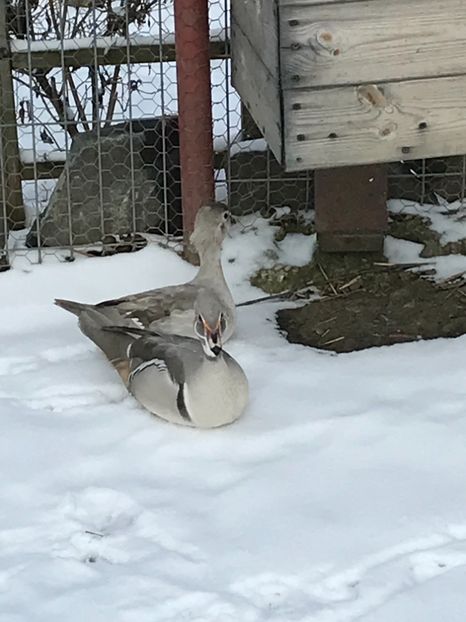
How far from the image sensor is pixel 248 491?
10.7 ft

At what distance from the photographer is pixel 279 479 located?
3.32m

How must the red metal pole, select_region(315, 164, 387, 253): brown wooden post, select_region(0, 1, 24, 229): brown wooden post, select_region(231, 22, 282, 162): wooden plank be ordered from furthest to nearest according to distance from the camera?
1. select_region(0, 1, 24, 229): brown wooden post
2. select_region(315, 164, 387, 253): brown wooden post
3. the red metal pole
4. select_region(231, 22, 282, 162): wooden plank

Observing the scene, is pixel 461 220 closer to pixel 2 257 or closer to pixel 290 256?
pixel 290 256

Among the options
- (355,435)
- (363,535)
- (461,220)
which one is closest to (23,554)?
(363,535)

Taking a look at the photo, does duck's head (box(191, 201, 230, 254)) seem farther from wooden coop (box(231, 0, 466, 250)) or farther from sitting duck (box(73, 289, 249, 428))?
sitting duck (box(73, 289, 249, 428))

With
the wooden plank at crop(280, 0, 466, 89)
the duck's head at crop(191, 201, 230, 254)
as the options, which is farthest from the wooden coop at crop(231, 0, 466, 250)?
the duck's head at crop(191, 201, 230, 254)

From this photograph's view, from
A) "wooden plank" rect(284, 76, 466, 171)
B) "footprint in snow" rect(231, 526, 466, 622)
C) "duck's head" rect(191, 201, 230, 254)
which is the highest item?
"wooden plank" rect(284, 76, 466, 171)

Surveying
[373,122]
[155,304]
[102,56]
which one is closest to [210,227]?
[155,304]

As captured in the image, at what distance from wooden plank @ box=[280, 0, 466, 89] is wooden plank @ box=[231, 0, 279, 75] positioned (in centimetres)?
6

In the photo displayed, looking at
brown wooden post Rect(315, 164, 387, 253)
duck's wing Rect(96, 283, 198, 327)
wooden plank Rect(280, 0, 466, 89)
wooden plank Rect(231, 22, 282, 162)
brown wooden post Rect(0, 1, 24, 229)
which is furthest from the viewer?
brown wooden post Rect(0, 1, 24, 229)

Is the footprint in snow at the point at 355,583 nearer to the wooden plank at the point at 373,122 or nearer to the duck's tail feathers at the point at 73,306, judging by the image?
the wooden plank at the point at 373,122

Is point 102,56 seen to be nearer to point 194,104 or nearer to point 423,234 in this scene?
point 194,104

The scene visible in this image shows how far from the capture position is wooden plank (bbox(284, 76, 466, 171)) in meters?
3.77

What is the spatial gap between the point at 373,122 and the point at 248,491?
49.1 inches
